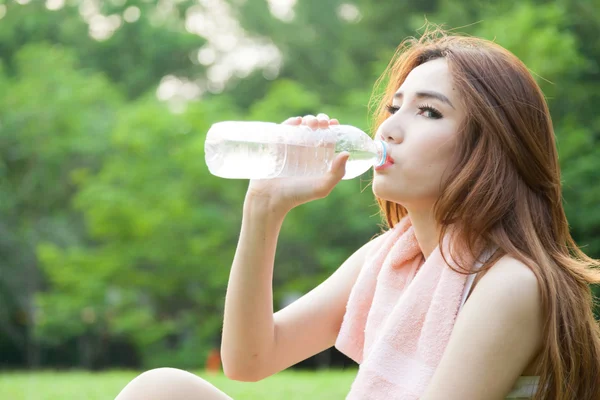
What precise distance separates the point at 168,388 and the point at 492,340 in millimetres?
797

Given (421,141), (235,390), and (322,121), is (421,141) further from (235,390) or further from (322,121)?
(235,390)

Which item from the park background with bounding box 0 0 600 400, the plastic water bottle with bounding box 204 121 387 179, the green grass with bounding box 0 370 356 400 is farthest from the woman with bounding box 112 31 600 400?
the park background with bounding box 0 0 600 400

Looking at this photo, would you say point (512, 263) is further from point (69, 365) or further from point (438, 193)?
point (69, 365)

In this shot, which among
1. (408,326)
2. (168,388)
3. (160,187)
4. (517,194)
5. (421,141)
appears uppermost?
(421,141)

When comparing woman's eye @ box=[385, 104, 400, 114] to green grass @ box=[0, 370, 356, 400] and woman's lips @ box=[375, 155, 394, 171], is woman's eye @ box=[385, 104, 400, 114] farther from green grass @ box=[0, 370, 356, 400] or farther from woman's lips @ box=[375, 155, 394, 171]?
green grass @ box=[0, 370, 356, 400]

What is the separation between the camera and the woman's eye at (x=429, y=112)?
196 centimetres

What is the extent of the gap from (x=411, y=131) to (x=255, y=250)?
1.68ft

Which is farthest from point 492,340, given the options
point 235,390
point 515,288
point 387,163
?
point 235,390

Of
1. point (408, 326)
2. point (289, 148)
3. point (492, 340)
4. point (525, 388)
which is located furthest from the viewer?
point (289, 148)

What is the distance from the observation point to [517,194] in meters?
1.89

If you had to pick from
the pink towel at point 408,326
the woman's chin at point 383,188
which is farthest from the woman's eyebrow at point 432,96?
the pink towel at point 408,326

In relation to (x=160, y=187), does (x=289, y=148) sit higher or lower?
higher

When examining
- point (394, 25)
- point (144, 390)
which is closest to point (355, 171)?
point (144, 390)

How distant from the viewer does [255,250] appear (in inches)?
82.9
